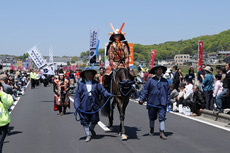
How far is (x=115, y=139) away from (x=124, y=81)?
57.6 inches

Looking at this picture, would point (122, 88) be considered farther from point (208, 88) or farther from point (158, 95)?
point (208, 88)

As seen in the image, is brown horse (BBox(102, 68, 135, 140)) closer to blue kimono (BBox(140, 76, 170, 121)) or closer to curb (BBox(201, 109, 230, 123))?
blue kimono (BBox(140, 76, 170, 121))

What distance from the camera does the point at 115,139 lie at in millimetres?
8875

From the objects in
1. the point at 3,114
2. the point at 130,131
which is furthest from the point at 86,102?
the point at 3,114

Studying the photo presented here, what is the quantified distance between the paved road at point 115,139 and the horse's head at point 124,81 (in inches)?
47.0

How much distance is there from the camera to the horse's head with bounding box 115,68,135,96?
8.84 m

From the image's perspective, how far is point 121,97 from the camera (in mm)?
9039

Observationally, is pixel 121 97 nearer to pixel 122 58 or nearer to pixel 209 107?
pixel 122 58

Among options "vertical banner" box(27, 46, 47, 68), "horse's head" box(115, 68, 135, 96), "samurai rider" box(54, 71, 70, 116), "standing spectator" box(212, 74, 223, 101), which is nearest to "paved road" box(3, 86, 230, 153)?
"horse's head" box(115, 68, 135, 96)

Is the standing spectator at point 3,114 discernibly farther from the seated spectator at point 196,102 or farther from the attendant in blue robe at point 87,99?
the seated spectator at point 196,102

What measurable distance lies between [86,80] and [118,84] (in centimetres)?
84

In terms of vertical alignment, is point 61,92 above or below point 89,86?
below

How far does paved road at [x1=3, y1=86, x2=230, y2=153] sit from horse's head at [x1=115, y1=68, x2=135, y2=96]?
1195 millimetres

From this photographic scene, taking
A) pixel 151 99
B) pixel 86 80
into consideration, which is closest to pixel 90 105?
pixel 86 80
